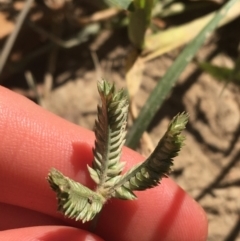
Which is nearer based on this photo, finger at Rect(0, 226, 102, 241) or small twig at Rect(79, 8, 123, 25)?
finger at Rect(0, 226, 102, 241)

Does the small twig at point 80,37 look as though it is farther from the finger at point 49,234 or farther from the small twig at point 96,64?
the finger at point 49,234

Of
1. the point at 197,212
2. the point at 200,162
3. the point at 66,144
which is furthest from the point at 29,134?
the point at 200,162

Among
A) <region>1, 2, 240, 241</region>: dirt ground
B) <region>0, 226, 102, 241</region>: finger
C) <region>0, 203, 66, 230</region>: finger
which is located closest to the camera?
<region>0, 226, 102, 241</region>: finger

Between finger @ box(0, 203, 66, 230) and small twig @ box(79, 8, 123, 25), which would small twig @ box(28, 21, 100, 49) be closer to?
small twig @ box(79, 8, 123, 25)

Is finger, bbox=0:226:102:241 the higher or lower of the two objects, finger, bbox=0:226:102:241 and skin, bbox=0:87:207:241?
the lower

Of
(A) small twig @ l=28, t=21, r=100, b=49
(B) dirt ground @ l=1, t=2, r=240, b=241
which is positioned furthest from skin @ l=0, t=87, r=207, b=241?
(A) small twig @ l=28, t=21, r=100, b=49

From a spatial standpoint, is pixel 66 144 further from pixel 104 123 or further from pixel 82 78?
pixel 82 78

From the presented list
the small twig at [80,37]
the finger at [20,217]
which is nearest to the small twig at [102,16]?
the small twig at [80,37]
